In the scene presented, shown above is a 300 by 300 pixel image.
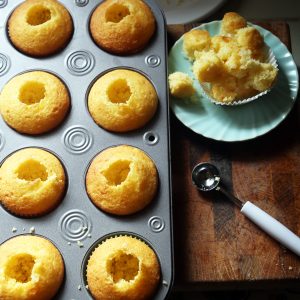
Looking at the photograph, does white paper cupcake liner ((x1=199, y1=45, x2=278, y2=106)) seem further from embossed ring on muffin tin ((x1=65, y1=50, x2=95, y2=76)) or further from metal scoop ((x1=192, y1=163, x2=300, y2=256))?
embossed ring on muffin tin ((x1=65, y1=50, x2=95, y2=76))

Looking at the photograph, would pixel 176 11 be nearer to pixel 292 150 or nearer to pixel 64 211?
pixel 292 150

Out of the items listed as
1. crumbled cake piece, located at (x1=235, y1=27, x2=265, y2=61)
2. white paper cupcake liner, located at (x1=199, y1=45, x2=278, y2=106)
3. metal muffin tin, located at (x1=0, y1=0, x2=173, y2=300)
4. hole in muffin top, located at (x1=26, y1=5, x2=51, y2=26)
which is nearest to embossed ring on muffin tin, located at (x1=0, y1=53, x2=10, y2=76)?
metal muffin tin, located at (x1=0, y1=0, x2=173, y2=300)

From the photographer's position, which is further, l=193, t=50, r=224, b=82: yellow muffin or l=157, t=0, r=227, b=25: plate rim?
l=157, t=0, r=227, b=25: plate rim

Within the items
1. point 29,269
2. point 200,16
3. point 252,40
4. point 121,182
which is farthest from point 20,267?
point 200,16

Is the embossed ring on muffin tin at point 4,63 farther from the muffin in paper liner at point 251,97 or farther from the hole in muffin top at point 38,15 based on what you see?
→ the muffin in paper liner at point 251,97

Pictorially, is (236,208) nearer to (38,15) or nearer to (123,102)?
(123,102)

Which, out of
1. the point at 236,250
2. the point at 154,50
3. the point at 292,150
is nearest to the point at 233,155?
the point at 292,150
